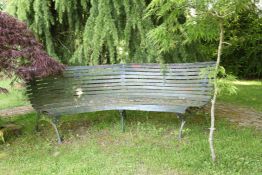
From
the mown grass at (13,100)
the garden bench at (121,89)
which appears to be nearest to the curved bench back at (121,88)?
the garden bench at (121,89)

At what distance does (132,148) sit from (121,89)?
3.97ft

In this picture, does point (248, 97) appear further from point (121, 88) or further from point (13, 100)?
point (13, 100)

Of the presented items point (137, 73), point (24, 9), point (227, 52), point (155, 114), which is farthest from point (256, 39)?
point (24, 9)

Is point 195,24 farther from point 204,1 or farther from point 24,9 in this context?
point 24,9

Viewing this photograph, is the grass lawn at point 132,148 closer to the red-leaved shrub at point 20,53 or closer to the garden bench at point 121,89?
the garden bench at point 121,89

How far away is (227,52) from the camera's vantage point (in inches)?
445

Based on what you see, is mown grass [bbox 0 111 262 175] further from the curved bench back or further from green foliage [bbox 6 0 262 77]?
green foliage [bbox 6 0 262 77]

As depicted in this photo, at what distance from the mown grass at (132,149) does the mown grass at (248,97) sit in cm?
185

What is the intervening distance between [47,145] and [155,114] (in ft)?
7.19

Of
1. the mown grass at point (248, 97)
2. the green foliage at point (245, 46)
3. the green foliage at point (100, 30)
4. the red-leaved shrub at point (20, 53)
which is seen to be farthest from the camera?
the green foliage at point (245, 46)

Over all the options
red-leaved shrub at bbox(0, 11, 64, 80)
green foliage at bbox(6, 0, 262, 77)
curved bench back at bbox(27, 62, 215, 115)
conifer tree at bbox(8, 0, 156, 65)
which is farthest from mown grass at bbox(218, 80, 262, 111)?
red-leaved shrub at bbox(0, 11, 64, 80)

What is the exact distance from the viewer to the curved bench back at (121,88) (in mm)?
5195

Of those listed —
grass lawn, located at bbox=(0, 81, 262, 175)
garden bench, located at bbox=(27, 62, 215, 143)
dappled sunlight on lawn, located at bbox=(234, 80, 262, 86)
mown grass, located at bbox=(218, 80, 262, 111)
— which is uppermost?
garden bench, located at bbox=(27, 62, 215, 143)

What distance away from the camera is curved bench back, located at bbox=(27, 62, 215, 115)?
520 centimetres
